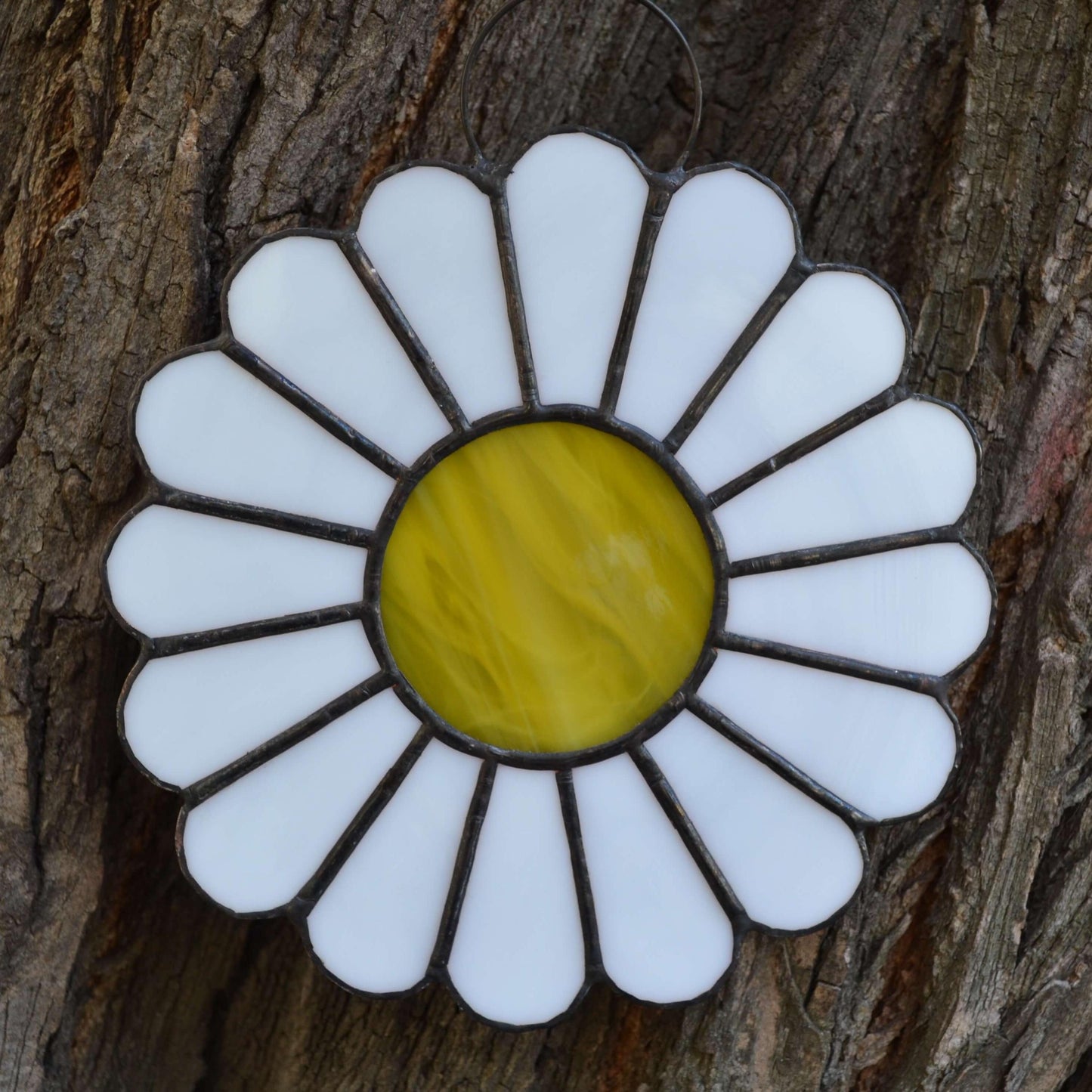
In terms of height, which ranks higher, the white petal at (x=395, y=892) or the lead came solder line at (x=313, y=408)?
the lead came solder line at (x=313, y=408)

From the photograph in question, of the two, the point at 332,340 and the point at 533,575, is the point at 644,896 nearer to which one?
the point at 533,575

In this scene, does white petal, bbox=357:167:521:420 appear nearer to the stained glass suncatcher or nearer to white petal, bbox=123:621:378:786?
the stained glass suncatcher

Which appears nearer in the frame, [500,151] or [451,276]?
[451,276]

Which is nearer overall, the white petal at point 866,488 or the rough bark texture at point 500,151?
the white petal at point 866,488

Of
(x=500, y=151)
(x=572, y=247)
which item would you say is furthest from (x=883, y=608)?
(x=500, y=151)

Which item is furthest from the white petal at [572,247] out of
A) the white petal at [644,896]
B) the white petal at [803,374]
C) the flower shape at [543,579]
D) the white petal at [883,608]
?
the white petal at [644,896]

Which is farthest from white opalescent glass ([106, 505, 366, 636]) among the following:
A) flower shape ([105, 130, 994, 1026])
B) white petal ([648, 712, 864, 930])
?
white petal ([648, 712, 864, 930])

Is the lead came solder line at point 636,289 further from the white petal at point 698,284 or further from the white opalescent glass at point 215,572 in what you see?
the white opalescent glass at point 215,572
